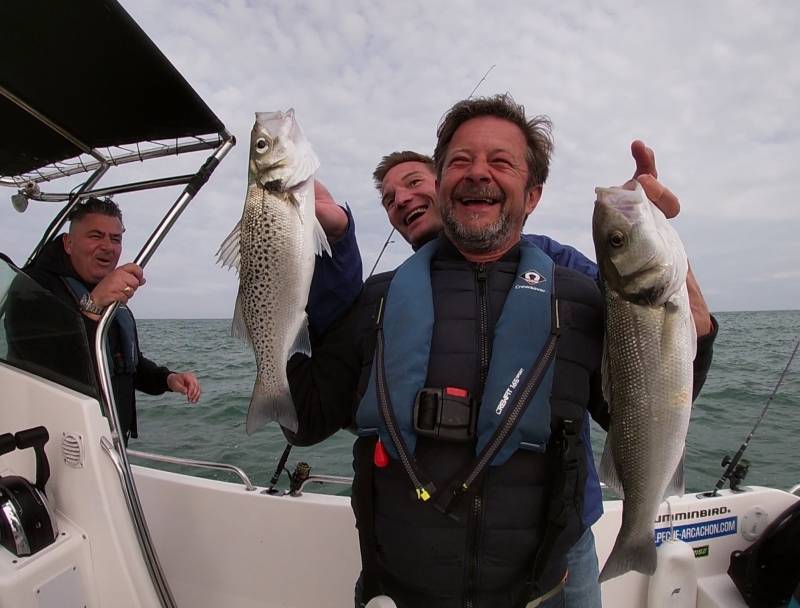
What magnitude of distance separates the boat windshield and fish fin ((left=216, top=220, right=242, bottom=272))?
2.53ft

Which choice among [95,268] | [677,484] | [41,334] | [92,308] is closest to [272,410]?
[92,308]

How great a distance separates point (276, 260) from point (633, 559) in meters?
1.74

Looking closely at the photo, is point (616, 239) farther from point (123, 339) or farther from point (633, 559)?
point (123, 339)

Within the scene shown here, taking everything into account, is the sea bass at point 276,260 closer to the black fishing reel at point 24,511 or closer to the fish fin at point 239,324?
the fish fin at point 239,324

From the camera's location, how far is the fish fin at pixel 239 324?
192cm

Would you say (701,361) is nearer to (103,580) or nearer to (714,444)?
(103,580)

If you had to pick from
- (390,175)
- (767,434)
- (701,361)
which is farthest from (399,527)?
(767,434)

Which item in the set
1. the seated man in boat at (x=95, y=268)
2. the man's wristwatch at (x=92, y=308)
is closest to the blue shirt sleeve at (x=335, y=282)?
the man's wristwatch at (x=92, y=308)

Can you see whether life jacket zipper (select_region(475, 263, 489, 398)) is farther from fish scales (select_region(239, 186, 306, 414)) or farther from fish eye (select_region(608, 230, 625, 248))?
fish scales (select_region(239, 186, 306, 414))

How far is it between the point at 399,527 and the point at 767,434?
8.92 m

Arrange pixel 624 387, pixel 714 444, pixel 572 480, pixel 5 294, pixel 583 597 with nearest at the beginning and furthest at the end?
pixel 572 480 → pixel 624 387 → pixel 583 597 → pixel 5 294 → pixel 714 444

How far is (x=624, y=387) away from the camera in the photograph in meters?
1.76

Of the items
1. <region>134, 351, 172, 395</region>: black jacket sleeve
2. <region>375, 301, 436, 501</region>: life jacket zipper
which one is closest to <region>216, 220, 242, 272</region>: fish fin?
<region>375, 301, 436, 501</region>: life jacket zipper

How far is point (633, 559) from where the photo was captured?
6.03ft
